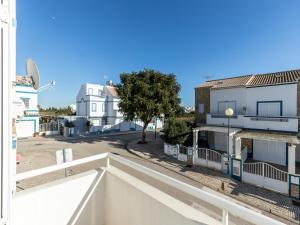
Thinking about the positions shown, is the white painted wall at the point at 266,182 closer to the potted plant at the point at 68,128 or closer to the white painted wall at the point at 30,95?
the potted plant at the point at 68,128

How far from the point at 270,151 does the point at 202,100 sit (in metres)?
7.50

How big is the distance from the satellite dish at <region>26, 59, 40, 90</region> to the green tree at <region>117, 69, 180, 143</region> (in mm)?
13453

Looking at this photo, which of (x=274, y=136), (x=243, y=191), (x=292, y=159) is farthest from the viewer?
(x=274, y=136)

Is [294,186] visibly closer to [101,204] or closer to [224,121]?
[224,121]

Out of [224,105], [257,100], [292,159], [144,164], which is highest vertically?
[257,100]

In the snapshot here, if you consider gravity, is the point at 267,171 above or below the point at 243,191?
above

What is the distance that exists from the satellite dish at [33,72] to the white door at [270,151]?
50.0 ft

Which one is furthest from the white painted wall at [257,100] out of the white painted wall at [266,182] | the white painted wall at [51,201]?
the white painted wall at [51,201]

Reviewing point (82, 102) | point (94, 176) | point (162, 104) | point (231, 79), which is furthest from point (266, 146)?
point (82, 102)

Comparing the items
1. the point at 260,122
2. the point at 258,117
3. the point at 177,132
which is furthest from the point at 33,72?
the point at 260,122

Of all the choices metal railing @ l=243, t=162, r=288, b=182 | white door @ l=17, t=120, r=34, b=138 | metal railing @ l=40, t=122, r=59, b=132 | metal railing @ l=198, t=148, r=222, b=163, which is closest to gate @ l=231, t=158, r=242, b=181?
metal railing @ l=243, t=162, r=288, b=182

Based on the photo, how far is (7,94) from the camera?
1945 mm

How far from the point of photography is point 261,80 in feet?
52.3

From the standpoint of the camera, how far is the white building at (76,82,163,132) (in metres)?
30.8
